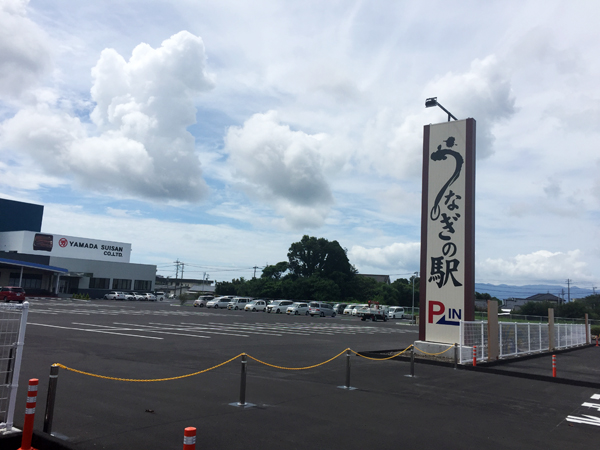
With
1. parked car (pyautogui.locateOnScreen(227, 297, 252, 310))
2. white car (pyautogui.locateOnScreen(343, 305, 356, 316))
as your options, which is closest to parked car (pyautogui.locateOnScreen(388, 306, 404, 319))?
white car (pyautogui.locateOnScreen(343, 305, 356, 316))

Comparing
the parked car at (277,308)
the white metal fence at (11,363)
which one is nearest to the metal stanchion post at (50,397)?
the white metal fence at (11,363)

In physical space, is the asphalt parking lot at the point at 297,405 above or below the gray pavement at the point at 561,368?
above

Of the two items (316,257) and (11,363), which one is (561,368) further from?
(316,257)

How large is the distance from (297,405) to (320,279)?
68.6 meters

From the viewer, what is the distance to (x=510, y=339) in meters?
17.8

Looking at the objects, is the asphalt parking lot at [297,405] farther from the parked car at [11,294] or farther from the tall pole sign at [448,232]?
the parked car at [11,294]

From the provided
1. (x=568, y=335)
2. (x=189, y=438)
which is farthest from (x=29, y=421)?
(x=568, y=335)

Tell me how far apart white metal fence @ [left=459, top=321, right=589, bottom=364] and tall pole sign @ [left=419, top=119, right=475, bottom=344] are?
613 mm

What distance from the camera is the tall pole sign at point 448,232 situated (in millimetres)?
16391

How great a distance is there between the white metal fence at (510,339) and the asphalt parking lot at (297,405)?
1.55 meters

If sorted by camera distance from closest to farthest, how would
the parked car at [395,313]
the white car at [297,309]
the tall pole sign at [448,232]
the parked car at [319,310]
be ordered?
1. the tall pole sign at [448,232]
2. the parked car at [319,310]
3. the white car at [297,309]
4. the parked car at [395,313]

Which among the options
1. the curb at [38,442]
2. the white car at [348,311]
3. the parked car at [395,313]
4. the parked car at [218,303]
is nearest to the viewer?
the curb at [38,442]

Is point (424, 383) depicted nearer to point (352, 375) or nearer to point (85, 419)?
point (352, 375)

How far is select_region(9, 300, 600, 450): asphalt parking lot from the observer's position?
21.3ft
